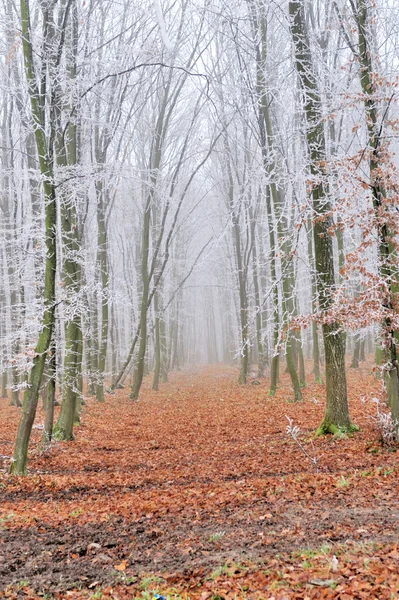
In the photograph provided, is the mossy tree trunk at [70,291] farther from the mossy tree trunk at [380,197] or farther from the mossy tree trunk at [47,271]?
the mossy tree trunk at [380,197]

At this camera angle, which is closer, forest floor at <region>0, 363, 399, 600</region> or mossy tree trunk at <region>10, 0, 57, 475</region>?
forest floor at <region>0, 363, 399, 600</region>

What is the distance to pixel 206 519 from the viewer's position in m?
5.16

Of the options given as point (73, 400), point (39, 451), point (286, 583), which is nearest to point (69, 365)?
point (73, 400)

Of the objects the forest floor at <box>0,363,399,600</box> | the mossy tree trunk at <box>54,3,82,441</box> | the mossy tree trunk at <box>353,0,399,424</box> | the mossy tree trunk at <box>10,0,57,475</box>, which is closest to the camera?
the forest floor at <box>0,363,399,600</box>

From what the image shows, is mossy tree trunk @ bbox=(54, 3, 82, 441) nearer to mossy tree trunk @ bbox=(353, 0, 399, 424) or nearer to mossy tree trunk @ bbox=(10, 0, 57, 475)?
mossy tree trunk @ bbox=(10, 0, 57, 475)

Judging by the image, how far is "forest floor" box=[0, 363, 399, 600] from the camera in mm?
3660

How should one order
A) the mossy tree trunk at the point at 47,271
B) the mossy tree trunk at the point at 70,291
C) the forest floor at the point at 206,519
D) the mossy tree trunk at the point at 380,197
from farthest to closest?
the mossy tree trunk at the point at 70,291 < the mossy tree trunk at the point at 47,271 < the mossy tree trunk at the point at 380,197 < the forest floor at the point at 206,519

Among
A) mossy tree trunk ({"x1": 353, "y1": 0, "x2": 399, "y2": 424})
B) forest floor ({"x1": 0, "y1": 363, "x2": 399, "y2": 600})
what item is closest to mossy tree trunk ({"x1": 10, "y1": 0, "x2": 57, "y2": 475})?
forest floor ({"x1": 0, "y1": 363, "x2": 399, "y2": 600})

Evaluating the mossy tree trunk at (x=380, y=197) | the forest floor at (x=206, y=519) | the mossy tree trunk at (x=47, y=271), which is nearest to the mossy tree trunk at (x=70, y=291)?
the forest floor at (x=206, y=519)

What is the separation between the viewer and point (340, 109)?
7188mm

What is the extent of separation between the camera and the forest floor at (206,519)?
3.66 meters

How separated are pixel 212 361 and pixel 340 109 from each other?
5078 cm

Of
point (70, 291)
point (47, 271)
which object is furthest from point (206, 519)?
point (70, 291)

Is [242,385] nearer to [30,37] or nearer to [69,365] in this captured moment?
[69,365]
